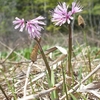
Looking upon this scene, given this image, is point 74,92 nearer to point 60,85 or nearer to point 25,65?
point 60,85

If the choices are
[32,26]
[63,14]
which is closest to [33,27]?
[32,26]

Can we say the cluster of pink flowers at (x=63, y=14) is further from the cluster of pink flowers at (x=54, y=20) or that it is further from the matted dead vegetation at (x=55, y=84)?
the matted dead vegetation at (x=55, y=84)

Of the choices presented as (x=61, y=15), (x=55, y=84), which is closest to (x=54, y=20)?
(x=61, y=15)

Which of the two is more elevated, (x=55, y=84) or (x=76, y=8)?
(x=76, y=8)

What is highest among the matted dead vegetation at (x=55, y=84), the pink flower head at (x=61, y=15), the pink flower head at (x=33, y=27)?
→ the pink flower head at (x=61, y=15)

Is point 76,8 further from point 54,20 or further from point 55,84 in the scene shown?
point 55,84

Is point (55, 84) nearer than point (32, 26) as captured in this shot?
No

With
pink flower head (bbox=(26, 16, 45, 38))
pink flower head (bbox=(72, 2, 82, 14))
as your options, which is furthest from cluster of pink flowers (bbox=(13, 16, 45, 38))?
pink flower head (bbox=(72, 2, 82, 14))

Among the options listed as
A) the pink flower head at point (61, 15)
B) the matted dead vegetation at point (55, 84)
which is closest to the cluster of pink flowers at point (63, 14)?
the pink flower head at point (61, 15)

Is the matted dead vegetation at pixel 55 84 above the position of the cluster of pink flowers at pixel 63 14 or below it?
below
